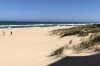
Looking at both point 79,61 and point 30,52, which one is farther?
point 30,52

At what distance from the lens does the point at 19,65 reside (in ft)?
20.9

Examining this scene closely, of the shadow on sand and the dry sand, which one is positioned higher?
the shadow on sand

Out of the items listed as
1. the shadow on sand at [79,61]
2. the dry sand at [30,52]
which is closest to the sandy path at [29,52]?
the dry sand at [30,52]

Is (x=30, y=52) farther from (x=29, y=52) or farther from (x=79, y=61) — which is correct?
(x=79, y=61)

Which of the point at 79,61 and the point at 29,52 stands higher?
the point at 79,61

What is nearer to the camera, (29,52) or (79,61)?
(79,61)

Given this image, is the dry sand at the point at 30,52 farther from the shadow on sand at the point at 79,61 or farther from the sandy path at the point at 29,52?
the shadow on sand at the point at 79,61

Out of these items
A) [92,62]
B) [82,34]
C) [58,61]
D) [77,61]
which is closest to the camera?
[92,62]

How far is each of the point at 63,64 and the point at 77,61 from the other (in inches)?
19.0

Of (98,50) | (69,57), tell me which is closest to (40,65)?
(69,57)

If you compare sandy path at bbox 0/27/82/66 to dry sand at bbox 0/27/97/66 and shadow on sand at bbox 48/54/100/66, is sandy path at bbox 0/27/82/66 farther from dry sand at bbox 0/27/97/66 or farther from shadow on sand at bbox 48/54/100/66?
shadow on sand at bbox 48/54/100/66

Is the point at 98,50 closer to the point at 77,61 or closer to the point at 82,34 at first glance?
the point at 77,61

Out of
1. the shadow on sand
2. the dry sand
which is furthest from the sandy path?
the shadow on sand

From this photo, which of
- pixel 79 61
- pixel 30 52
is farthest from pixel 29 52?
pixel 79 61
